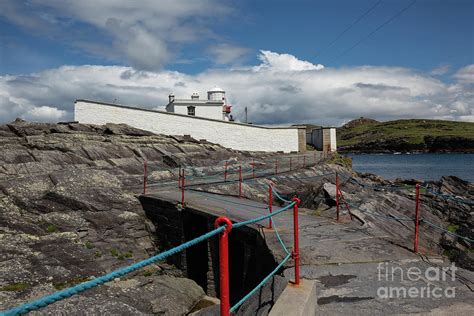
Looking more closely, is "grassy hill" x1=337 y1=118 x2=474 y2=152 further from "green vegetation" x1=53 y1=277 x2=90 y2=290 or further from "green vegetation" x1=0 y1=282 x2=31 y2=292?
"green vegetation" x1=0 y1=282 x2=31 y2=292

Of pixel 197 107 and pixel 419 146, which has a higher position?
pixel 197 107

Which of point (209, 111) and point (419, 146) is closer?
point (209, 111)

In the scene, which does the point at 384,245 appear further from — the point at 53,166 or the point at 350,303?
→ the point at 53,166

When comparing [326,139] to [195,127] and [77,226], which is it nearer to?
[195,127]

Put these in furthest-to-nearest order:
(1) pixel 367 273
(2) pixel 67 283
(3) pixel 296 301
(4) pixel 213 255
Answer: (4) pixel 213 255
(2) pixel 67 283
(1) pixel 367 273
(3) pixel 296 301

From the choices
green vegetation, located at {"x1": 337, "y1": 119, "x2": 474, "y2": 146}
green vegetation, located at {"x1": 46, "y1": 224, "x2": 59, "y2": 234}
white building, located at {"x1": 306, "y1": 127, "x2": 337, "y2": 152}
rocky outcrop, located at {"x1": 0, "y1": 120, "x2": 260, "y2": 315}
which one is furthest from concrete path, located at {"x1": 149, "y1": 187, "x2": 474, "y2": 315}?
green vegetation, located at {"x1": 337, "y1": 119, "x2": 474, "y2": 146}

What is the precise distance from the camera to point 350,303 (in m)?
4.70

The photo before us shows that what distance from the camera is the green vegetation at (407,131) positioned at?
5817 inches

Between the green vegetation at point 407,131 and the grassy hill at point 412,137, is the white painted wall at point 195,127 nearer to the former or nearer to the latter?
the grassy hill at point 412,137

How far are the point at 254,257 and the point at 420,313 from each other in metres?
3.75

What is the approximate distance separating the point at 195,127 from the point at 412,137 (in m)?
135

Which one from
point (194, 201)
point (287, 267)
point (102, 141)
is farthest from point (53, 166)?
point (287, 267)

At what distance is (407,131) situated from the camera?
16412cm

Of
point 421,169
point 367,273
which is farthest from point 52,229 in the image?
point 421,169
